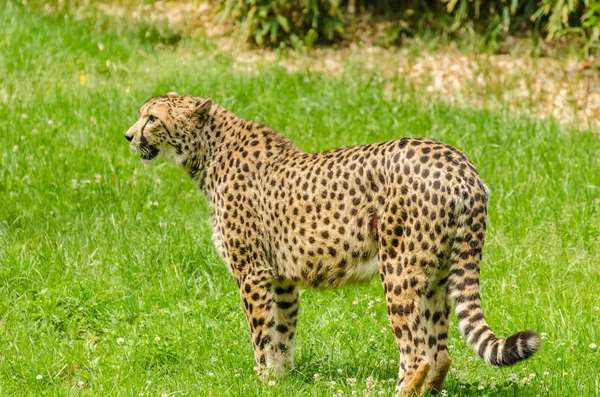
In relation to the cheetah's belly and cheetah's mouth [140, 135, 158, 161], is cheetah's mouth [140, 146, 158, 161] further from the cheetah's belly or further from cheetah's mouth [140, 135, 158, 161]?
the cheetah's belly

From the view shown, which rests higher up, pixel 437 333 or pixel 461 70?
pixel 437 333

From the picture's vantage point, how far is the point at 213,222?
5488 mm

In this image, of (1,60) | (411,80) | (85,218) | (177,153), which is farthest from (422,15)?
(177,153)

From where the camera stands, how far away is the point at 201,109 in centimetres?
559

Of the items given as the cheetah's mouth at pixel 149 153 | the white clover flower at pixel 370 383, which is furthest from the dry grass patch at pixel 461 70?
the white clover flower at pixel 370 383

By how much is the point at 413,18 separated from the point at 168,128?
6.97m

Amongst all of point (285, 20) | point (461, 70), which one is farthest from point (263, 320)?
point (285, 20)

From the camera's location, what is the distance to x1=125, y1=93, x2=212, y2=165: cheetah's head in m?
5.58

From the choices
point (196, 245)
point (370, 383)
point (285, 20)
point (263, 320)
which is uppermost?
point (285, 20)

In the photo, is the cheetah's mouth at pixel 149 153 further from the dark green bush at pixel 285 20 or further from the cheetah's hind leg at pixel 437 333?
the dark green bush at pixel 285 20

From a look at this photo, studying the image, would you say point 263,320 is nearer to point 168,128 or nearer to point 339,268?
point 339,268

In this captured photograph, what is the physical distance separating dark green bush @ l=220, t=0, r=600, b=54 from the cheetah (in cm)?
554

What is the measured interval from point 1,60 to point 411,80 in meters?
4.06

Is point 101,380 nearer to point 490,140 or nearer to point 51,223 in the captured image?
point 51,223
